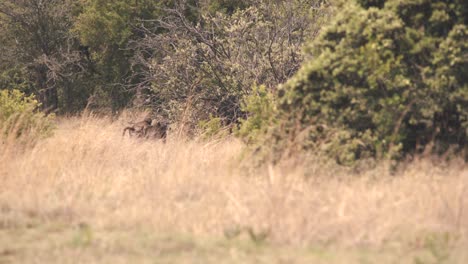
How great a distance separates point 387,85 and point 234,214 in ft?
8.09

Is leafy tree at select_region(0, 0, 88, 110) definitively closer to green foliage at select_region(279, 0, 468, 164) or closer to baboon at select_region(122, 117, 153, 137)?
baboon at select_region(122, 117, 153, 137)

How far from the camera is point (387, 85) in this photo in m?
6.49

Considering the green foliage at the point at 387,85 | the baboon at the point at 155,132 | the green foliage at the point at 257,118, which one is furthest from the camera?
the baboon at the point at 155,132

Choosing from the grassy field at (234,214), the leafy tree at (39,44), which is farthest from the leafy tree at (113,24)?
the grassy field at (234,214)

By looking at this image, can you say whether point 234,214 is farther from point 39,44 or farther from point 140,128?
point 39,44

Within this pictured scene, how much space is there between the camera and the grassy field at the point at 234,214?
4.49 meters

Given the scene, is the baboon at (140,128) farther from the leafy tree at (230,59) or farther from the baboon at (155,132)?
the leafy tree at (230,59)

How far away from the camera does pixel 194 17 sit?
75.4ft

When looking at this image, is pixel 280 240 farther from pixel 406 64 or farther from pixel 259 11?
pixel 259 11

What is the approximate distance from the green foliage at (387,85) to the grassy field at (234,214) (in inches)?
18.5

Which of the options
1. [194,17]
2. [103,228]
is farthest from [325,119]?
[194,17]

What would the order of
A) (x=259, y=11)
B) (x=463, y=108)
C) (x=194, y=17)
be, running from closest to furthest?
(x=463, y=108) → (x=259, y=11) → (x=194, y=17)

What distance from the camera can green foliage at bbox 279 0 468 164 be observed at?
6418mm

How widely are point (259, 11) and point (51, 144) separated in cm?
893
